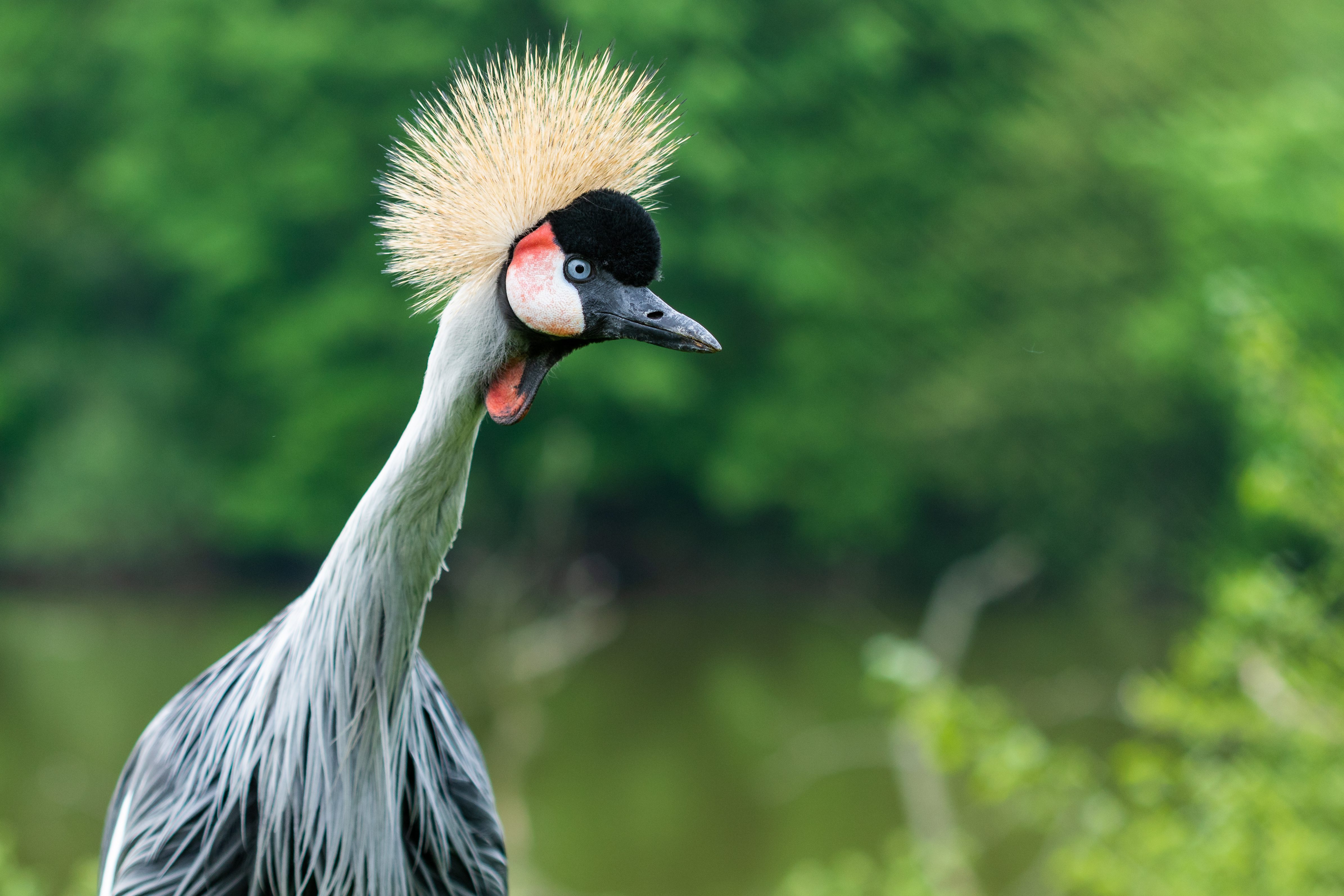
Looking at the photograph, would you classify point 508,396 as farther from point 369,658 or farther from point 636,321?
point 369,658

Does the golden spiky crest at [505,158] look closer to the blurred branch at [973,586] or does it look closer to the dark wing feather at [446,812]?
the dark wing feather at [446,812]

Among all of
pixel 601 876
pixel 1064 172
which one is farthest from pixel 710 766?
pixel 1064 172

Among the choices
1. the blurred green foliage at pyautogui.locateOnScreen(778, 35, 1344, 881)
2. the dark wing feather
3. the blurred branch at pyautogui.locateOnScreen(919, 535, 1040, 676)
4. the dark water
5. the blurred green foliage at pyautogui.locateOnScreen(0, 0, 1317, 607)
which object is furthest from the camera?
the blurred branch at pyautogui.locateOnScreen(919, 535, 1040, 676)

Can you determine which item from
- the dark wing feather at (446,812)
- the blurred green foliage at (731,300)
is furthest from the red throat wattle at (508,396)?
the blurred green foliage at (731,300)

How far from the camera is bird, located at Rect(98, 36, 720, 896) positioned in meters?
1.61

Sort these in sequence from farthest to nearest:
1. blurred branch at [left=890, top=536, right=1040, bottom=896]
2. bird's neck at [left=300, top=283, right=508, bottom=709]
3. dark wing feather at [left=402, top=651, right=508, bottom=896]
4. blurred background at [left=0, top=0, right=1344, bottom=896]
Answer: blurred background at [left=0, top=0, right=1344, bottom=896]
blurred branch at [left=890, top=536, right=1040, bottom=896]
dark wing feather at [left=402, top=651, right=508, bottom=896]
bird's neck at [left=300, top=283, right=508, bottom=709]

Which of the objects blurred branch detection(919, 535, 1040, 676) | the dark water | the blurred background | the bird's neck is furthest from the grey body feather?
blurred branch detection(919, 535, 1040, 676)

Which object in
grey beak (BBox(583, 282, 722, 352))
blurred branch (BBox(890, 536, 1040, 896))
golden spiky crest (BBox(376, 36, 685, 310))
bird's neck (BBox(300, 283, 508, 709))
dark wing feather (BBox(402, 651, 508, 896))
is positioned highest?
golden spiky crest (BBox(376, 36, 685, 310))

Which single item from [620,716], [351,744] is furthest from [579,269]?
[620,716]

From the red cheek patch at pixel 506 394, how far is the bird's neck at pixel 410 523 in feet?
0.05

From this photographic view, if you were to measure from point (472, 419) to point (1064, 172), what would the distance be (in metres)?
11.5

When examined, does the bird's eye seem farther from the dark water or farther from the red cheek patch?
the dark water

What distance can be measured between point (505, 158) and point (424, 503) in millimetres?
447

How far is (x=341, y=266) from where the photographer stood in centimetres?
1168
